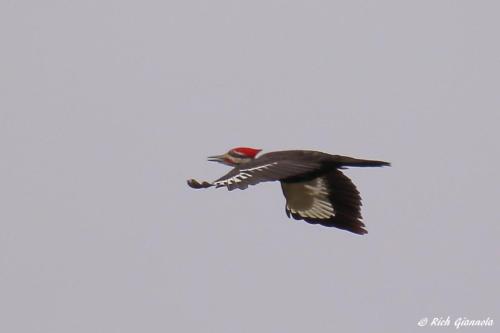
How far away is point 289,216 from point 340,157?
1.29 m

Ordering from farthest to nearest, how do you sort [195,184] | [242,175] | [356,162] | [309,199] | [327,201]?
[309,199]
[327,201]
[356,162]
[242,175]
[195,184]

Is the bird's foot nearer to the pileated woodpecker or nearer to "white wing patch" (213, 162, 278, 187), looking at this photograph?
"white wing patch" (213, 162, 278, 187)

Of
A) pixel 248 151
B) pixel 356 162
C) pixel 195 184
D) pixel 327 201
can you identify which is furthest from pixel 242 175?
pixel 248 151

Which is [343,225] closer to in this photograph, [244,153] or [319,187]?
[319,187]

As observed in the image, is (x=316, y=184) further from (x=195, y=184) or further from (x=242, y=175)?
(x=195, y=184)

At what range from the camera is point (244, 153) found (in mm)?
18375

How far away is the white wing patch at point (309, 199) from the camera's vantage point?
17828mm

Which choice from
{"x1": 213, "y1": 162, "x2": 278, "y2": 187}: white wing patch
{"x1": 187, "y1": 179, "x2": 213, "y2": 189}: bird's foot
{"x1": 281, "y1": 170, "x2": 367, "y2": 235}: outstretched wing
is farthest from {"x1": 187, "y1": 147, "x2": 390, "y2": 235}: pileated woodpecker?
{"x1": 187, "y1": 179, "x2": 213, "y2": 189}: bird's foot

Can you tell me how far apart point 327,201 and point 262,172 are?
6.59 ft

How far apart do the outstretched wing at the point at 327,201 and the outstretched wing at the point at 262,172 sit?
0.69 meters

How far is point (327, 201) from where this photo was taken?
17.8 metres

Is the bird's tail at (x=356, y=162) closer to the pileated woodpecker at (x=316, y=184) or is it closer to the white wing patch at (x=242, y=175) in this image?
the pileated woodpecker at (x=316, y=184)

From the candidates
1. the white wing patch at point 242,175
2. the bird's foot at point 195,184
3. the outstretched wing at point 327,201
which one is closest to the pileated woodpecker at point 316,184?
the outstretched wing at point 327,201

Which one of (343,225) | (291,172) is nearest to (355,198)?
(343,225)
